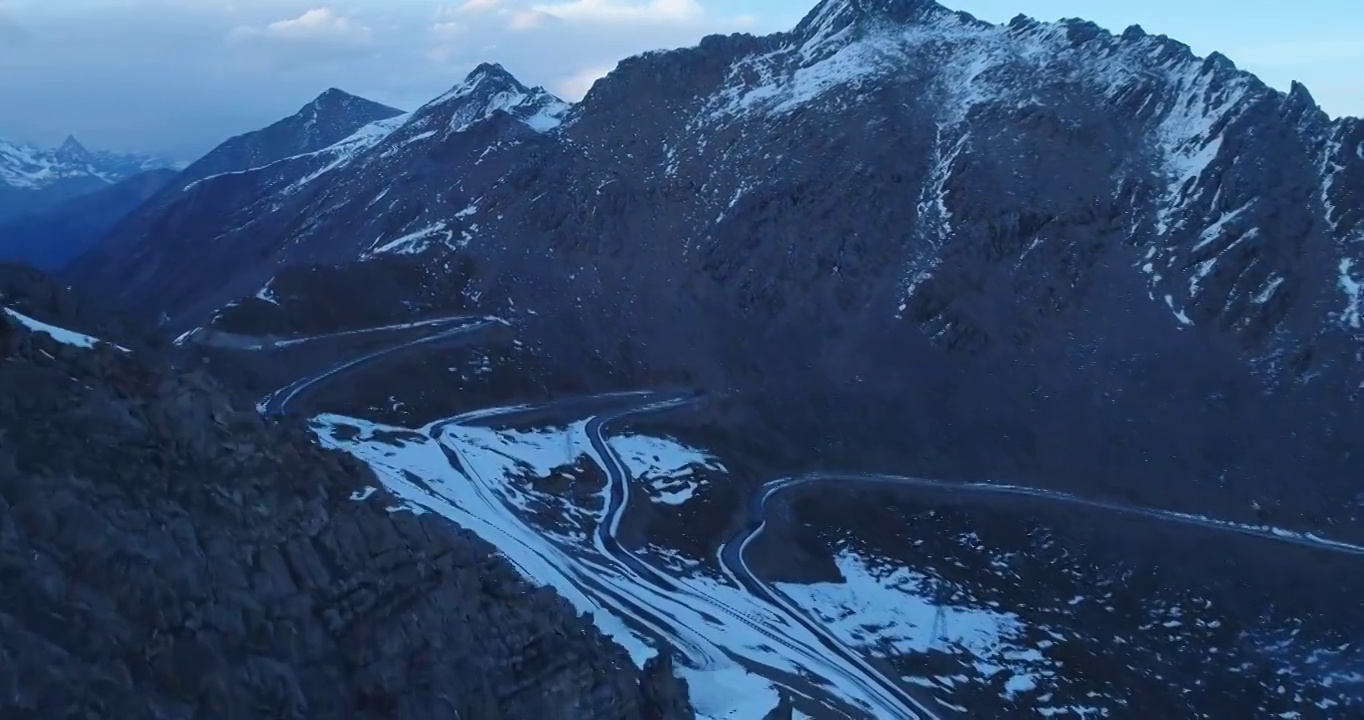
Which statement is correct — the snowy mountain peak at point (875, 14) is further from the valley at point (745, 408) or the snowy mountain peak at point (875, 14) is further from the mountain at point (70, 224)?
the mountain at point (70, 224)

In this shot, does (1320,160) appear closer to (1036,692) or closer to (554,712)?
(1036,692)

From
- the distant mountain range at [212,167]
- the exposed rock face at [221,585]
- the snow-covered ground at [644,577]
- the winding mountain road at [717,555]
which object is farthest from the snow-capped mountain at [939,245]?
the distant mountain range at [212,167]

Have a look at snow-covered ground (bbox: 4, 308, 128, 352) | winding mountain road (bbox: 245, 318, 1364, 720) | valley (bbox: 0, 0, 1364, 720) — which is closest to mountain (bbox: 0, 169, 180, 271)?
valley (bbox: 0, 0, 1364, 720)

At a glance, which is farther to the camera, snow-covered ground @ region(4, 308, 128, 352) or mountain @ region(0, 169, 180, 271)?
mountain @ region(0, 169, 180, 271)

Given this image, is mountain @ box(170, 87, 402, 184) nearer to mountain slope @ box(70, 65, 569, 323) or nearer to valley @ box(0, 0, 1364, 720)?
mountain slope @ box(70, 65, 569, 323)

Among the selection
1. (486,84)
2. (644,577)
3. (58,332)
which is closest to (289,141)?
(486,84)
